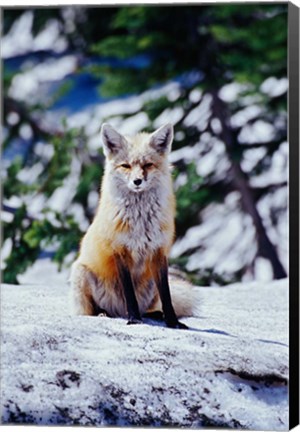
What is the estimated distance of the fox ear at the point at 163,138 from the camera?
5.38 m

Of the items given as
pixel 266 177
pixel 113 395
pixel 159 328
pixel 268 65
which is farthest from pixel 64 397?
pixel 268 65

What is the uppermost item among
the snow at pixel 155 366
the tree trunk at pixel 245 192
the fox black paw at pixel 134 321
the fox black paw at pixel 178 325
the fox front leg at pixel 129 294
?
the tree trunk at pixel 245 192

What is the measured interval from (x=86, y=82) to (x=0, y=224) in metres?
0.92

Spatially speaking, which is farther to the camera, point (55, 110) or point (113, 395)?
point (55, 110)

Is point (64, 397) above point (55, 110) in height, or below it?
below

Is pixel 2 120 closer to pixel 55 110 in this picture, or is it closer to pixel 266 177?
pixel 55 110

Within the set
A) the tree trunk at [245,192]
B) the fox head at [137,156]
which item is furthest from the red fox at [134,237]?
the tree trunk at [245,192]

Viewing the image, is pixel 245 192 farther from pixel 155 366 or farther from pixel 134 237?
pixel 155 366

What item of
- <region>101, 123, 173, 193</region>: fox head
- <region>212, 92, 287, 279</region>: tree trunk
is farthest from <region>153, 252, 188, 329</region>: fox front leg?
<region>212, 92, 287, 279</region>: tree trunk

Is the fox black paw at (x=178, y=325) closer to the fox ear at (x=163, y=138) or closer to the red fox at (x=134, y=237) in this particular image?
the red fox at (x=134, y=237)

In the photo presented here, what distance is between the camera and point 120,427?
5.25 meters

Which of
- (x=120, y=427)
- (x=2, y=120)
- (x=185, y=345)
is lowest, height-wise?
(x=120, y=427)

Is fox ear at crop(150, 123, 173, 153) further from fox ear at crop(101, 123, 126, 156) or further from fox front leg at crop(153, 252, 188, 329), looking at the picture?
fox front leg at crop(153, 252, 188, 329)

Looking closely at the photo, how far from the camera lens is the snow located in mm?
5148
